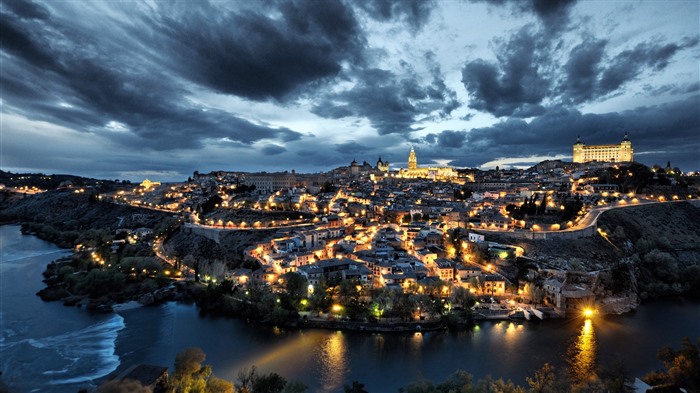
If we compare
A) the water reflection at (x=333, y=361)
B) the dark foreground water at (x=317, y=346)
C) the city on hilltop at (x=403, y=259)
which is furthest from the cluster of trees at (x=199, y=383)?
the water reflection at (x=333, y=361)

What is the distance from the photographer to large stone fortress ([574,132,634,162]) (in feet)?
171

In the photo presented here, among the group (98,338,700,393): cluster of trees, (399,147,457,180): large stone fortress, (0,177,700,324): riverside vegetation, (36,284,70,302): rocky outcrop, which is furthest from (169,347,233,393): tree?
(399,147,457,180): large stone fortress

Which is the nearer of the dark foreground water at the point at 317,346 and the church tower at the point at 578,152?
the dark foreground water at the point at 317,346

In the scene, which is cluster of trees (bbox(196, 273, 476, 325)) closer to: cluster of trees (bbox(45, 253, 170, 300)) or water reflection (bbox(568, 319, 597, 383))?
water reflection (bbox(568, 319, 597, 383))

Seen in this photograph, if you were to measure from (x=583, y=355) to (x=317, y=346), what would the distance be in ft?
29.8

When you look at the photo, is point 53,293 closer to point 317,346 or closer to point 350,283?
point 317,346

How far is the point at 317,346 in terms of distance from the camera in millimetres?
13070

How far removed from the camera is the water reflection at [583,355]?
11.3 meters

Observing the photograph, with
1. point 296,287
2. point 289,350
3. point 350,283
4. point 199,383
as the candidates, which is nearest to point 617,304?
point 350,283

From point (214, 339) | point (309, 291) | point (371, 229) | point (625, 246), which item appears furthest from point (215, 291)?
point (625, 246)

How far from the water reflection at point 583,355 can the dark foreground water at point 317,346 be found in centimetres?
4

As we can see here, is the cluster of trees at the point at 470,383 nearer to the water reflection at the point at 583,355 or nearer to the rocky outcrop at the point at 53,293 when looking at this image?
the water reflection at the point at 583,355

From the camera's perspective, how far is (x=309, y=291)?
54.2ft

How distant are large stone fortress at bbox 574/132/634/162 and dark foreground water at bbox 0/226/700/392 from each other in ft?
143
